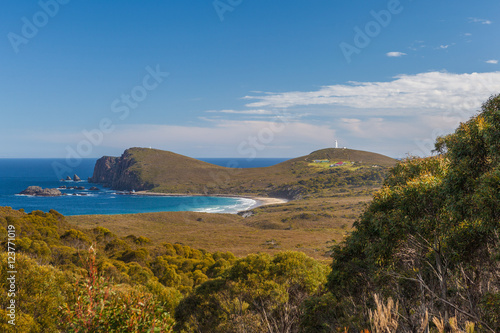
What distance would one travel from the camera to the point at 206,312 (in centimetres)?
1941

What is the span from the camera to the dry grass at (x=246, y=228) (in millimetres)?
64000

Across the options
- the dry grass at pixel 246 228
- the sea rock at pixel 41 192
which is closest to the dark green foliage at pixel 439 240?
the dry grass at pixel 246 228

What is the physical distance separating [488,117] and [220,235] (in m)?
→ 71.7

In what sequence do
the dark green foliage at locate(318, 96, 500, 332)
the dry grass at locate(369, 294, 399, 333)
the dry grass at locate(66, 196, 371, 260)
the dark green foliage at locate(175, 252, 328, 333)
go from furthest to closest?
the dry grass at locate(66, 196, 371, 260)
the dark green foliage at locate(175, 252, 328, 333)
the dark green foliage at locate(318, 96, 500, 332)
the dry grass at locate(369, 294, 399, 333)

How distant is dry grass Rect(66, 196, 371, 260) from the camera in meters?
64.0

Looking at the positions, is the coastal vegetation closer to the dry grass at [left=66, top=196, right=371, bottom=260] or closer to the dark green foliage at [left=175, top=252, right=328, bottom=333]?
the dark green foliage at [left=175, top=252, right=328, bottom=333]

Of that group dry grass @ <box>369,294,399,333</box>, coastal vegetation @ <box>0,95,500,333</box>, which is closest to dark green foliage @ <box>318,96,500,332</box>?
coastal vegetation @ <box>0,95,500,333</box>

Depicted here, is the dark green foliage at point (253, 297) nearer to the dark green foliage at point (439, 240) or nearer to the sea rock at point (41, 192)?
the dark green foliage at point (439, 240)

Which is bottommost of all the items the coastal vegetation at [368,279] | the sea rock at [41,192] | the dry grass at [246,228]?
the dry grass at [246,228]

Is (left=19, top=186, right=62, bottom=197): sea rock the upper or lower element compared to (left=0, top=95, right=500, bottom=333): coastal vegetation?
lower

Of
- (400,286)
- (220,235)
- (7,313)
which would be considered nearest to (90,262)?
(7,313)

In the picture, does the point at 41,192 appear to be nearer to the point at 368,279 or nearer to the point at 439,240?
the point at 368,279

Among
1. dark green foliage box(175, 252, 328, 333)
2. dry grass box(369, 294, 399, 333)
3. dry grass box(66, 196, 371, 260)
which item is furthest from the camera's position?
dry grass box(66, 196, 371, 260)

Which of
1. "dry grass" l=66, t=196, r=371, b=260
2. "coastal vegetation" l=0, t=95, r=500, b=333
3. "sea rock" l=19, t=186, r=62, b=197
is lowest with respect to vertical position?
"dry grass" l=66, t=196, r=371, b=260
